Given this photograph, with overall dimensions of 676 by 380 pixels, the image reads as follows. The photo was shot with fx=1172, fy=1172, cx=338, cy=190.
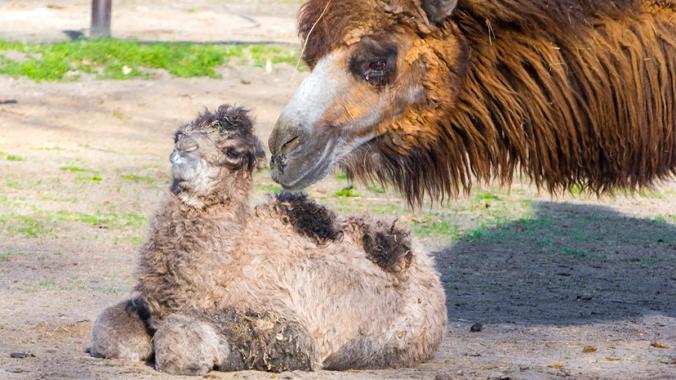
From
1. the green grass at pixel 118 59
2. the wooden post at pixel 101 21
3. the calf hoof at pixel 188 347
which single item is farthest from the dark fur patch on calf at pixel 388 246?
the wooden post at pixel 101 21

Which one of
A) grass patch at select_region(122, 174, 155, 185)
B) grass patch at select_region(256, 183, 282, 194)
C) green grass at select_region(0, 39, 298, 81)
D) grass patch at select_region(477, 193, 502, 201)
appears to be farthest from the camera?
green grass at select_region(0, 39, 298, 81)

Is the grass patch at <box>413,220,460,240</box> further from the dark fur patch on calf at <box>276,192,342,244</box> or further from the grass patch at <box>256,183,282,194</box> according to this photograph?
the dark fur patch on calf at <box>276,192,342,244</box>

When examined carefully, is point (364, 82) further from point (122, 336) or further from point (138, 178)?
point (138, 178)

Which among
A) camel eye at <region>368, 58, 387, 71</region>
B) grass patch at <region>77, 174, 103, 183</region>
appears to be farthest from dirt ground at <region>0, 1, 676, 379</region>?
camel eye at <region>368, 58, 387, 71</region>

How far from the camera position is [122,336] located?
466 centimetres

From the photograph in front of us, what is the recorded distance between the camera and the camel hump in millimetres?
5051

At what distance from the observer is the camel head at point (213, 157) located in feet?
15.1

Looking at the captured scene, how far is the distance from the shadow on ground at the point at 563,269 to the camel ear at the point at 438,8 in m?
2.25

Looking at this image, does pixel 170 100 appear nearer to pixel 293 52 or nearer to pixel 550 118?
pixel 293 52

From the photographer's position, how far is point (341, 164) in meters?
4.48

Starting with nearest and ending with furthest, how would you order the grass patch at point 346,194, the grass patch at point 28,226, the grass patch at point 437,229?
the grass patch at point 28,226, the grass patch at point 437,229, the grass patch at point 346,194

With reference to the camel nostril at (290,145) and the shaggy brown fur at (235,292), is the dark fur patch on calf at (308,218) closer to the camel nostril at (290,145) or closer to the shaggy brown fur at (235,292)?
the shaggy brown fur at (235,292)

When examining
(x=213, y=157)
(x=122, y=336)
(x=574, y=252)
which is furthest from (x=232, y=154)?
(x=574, y=252)

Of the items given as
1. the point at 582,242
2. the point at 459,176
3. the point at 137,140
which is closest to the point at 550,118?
the point at 459,176
